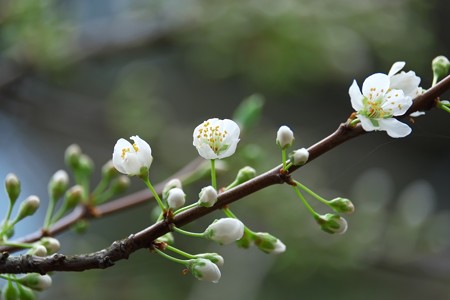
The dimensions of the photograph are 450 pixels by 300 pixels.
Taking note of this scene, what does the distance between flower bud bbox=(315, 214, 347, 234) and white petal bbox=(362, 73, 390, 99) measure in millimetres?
126

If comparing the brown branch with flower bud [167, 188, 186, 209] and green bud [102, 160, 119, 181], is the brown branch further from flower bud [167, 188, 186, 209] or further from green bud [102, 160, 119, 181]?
green bud [102, 160, 119, 181]

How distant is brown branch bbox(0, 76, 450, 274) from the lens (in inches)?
20.1

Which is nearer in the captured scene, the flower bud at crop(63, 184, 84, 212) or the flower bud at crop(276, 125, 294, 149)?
the flower bud at crop(276, 125, 294, 149)

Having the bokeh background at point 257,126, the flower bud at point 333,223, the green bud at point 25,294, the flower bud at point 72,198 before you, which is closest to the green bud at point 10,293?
the green bud at point 25,294

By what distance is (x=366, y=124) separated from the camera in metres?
0.54

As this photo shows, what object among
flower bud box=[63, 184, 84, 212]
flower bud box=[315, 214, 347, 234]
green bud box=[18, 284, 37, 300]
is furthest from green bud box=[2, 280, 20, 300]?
flower bud box=[315, 214, 347, 234]

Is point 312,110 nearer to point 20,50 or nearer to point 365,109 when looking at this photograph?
point 20,50

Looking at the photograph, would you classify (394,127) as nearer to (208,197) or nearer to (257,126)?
(208,197)

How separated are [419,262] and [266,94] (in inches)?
41.5

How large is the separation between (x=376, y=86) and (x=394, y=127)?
5 cm

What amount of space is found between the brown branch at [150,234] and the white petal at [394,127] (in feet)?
0.06

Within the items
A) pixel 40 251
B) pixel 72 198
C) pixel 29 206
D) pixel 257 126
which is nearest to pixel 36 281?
pixel 40 251

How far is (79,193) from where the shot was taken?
85 centimetres

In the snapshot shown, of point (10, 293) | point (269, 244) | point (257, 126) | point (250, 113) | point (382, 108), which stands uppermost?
point (257, 126)
